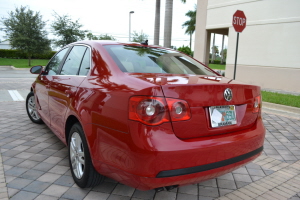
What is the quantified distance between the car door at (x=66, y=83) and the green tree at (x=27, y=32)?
27201 mm

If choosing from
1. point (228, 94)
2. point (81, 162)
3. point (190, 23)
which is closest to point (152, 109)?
point (228, 94)

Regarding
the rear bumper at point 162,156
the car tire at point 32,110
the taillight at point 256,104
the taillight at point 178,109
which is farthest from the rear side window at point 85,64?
the car tire at point 32,110

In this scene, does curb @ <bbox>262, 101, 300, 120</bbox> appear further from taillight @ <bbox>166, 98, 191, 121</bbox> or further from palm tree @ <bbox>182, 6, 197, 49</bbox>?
palm tree @ <bbox>182, 6, 197, 49</bbox>

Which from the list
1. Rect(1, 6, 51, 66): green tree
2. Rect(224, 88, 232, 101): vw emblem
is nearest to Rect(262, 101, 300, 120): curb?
Rect(224, 88, 232, 101): vw emblem

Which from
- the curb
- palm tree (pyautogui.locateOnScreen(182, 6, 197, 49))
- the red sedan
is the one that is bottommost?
the curb

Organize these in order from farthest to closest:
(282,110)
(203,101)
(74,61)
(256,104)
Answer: (282,110) → (74,61) → (256,104) → (203,101)

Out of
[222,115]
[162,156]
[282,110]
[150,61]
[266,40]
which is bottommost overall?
[282,110]

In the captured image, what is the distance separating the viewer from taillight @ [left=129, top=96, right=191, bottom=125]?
6.12ft

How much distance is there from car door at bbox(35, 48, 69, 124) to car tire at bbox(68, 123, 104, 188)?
1201mm

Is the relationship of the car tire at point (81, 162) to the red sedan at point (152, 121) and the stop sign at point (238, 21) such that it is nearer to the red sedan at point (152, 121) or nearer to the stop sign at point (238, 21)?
the red sedan at point (152, 121)

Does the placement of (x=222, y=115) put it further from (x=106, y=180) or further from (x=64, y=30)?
(x=64, y=30)

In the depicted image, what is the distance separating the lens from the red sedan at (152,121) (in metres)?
1.87

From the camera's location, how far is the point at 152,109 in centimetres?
187

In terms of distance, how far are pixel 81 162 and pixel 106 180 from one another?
1.36 feet
